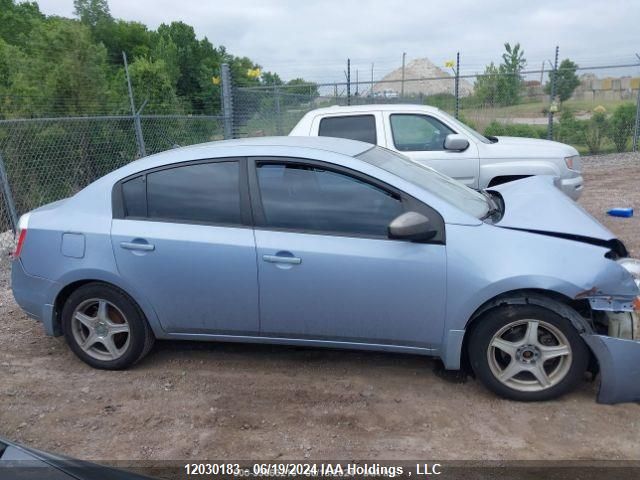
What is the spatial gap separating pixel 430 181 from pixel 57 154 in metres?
7.31

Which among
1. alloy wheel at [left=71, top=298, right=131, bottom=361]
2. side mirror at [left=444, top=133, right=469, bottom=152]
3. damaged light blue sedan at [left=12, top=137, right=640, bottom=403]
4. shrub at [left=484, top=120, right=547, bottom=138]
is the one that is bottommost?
alloy wheel at [left=71, top=298, right=131, bottom=361]

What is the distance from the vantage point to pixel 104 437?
3283 millimetres

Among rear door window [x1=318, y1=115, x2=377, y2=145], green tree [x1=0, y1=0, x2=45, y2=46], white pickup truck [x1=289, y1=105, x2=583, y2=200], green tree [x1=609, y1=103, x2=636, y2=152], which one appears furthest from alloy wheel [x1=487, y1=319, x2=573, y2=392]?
green tree [x1=0, y1=0, x2=45, y2=46]

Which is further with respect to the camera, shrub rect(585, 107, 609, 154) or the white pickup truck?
shrub rect(585, 107, 609, 154)

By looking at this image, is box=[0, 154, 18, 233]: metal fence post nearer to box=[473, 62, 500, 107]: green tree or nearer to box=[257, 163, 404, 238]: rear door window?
Answer: box=[257, 163, 404, 238]: rear door window

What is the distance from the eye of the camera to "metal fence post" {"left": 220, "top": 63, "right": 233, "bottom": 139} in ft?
38.1

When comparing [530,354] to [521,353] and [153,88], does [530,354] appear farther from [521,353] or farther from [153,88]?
[153,88]

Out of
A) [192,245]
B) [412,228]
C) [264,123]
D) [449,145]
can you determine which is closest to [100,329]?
[192,245]

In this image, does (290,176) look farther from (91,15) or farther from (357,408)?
(91,15)

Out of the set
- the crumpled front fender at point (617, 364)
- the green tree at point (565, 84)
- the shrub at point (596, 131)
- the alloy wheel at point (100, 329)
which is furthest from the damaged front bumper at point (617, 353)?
the shrub at point (596, 131)

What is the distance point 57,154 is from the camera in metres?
9.20

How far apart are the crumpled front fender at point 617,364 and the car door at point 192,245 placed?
210cm

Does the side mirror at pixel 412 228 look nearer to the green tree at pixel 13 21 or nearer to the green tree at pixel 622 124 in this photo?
the green tree at pixel 622 124

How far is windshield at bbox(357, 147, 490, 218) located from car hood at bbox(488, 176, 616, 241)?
193 millimetres
